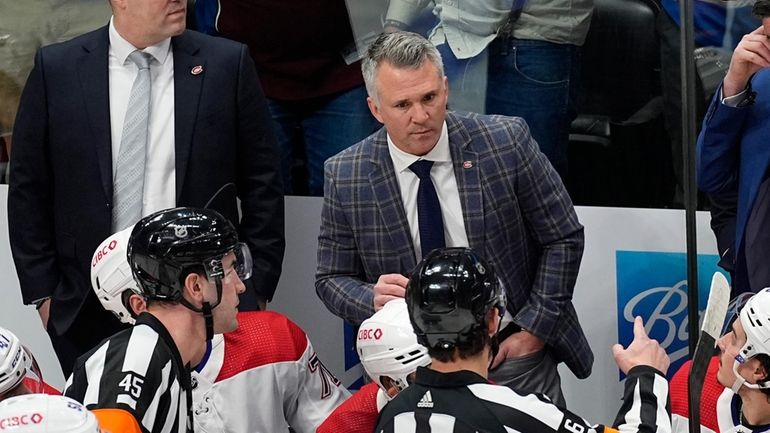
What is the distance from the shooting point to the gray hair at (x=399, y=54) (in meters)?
4.14

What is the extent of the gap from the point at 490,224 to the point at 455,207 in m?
0.13

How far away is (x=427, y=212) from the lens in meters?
4.25

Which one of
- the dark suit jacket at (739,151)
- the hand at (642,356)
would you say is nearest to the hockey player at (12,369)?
the hand at (642,356)

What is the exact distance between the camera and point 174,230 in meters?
3.38

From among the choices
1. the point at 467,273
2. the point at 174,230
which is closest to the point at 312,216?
the point at 174,230

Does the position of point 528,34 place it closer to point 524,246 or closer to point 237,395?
point 524,246

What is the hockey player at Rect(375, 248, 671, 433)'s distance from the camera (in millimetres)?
2844

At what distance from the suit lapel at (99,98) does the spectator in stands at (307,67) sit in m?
0.66

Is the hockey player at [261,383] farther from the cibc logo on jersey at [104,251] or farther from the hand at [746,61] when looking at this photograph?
the hand at [746,61]

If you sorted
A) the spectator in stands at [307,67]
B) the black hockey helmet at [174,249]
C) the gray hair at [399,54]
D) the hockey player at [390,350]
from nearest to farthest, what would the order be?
the black hockey helmet at [174,249] → the hockey player at [390,350] → the gray hair at [399,54] → the spectator in stands at [307,67]

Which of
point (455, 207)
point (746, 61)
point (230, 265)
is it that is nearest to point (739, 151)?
point (746, 61)

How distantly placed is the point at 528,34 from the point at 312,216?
1.07 meters

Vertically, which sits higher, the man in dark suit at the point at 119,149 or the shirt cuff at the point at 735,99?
the shirt cuff at the point at 735,99

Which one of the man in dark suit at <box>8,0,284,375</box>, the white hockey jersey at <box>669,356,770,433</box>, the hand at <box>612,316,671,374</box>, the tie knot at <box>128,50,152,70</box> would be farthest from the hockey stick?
the tie knot at <box>128,50,152,70</box>
